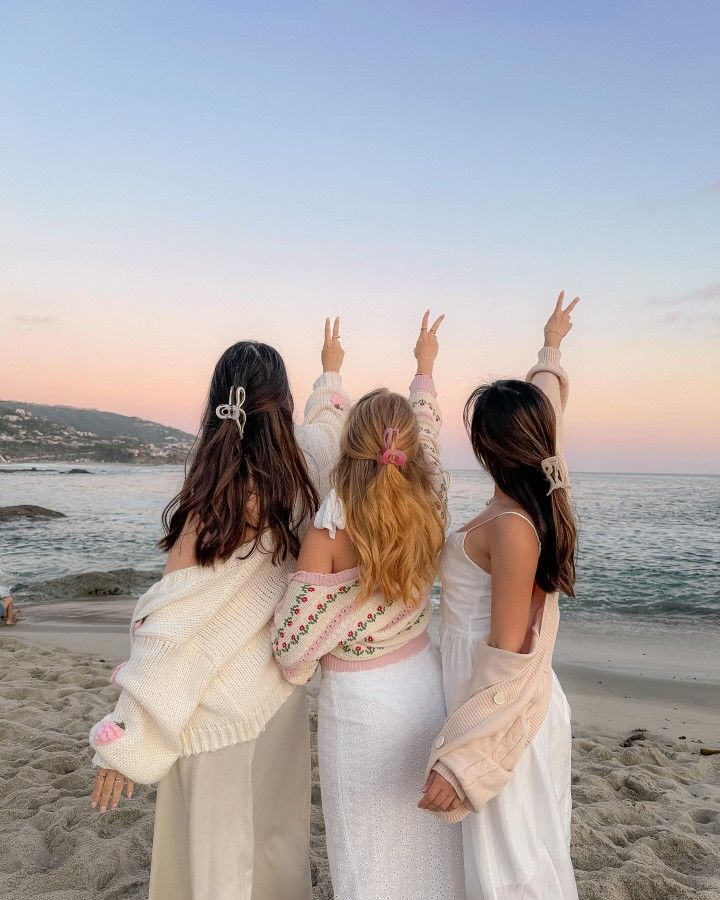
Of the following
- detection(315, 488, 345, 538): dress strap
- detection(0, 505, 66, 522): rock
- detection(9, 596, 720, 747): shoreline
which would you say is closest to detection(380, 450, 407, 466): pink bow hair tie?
detection(315, 488, 345, 538): dress strap

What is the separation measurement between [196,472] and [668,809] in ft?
9.48

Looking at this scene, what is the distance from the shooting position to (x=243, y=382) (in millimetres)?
2045

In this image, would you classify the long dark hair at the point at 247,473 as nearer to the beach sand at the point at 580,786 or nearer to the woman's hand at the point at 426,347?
the woman's hand at the point at 426,347

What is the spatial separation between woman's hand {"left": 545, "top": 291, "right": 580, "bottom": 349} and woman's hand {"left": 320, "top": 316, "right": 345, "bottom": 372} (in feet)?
2.51

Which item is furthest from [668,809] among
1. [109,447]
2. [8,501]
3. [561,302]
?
[109,447]

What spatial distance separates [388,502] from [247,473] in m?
0.42

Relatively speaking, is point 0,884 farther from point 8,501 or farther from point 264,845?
point 8,501

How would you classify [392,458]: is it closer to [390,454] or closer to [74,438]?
[390,454]

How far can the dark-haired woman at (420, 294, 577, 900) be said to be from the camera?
1.73 metres

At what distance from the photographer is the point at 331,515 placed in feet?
6.20

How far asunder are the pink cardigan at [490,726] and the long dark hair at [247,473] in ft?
2.13

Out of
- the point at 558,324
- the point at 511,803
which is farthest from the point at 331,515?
the point at 558,324

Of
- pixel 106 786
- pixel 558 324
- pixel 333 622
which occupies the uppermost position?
pixel 558 324

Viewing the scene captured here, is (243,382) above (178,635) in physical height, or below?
above
